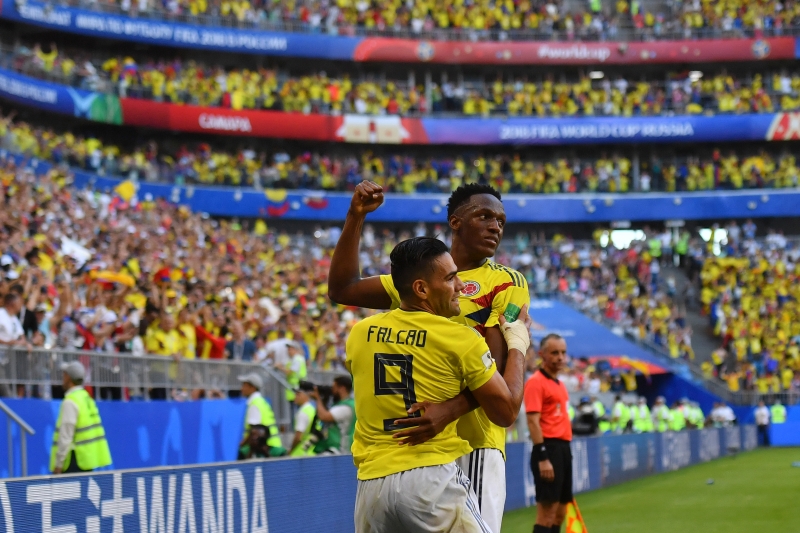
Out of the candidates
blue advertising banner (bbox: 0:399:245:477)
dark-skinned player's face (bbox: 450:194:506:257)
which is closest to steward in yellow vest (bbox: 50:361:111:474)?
blue advertising banner (bbox: 0:399:245:477)

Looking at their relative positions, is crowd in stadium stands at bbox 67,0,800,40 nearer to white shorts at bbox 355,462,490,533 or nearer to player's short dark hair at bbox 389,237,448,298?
player's short dark hair at bbox 389,237,448,298

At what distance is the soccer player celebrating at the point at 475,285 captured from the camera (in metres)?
5.75

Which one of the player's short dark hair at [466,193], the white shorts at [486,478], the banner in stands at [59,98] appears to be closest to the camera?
the white shorts at [486,478]

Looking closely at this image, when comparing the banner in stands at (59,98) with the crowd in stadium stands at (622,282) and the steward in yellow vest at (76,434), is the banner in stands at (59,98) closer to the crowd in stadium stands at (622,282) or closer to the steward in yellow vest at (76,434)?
the crowd in stadium stands at (622,282)

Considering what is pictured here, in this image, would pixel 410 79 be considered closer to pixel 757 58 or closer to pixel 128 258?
pixel 757 58

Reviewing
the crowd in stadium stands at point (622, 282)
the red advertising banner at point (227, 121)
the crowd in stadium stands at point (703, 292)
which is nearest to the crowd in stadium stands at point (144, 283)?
the red advertising banner at point (227, 121)

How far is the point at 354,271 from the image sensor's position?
5.98 meters

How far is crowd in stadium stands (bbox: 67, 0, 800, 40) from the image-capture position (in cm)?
4928

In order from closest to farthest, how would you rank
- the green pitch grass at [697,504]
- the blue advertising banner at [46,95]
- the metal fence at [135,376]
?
the metal fence at [135,376], the green pitch grass at [697,504], the blue advertising banner at [46,95]

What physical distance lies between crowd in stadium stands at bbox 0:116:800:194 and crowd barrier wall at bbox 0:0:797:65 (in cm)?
414

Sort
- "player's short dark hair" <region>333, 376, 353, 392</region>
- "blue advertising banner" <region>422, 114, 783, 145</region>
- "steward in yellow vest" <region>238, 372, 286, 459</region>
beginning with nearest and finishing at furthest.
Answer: "player's short dark hair" <region>333, 376, 353, 392</region>, "steward in yellow vest" <region>238, 372, 286, 459</region>, "blue advertising banner" <region>422, 114, 783, 145</region>

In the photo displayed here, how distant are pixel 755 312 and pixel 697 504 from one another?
24.8 metres

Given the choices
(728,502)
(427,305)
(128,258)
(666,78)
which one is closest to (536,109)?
(666,78)

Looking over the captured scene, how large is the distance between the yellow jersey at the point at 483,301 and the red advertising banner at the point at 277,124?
3838cm
